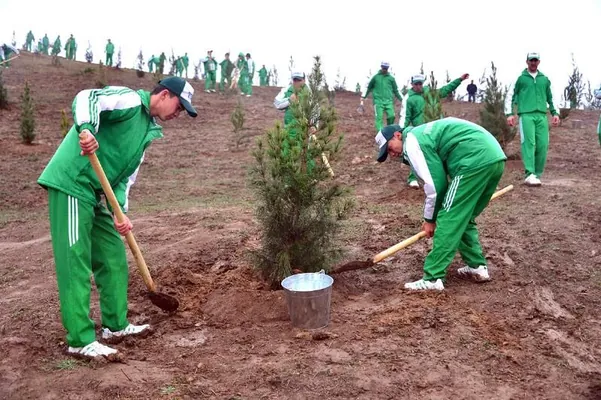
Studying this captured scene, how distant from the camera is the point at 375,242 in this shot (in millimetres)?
6250

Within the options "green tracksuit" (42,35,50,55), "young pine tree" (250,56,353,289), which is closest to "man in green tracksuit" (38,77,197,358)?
"young pine tree" (250,56,353,289)

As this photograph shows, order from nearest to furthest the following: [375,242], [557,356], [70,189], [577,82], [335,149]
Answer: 1. [70,189]
2. [557,356]
3. [335,149]
4. [375,242]
5. [577,82]

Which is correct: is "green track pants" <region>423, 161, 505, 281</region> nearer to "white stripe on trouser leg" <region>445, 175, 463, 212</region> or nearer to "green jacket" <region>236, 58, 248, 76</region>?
"white stripe on trouser leg" <region>445, 175, 463, 212</region>

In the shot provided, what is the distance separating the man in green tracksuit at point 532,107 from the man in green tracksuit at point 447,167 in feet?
13.9

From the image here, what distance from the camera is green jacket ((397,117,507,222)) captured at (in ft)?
15.2

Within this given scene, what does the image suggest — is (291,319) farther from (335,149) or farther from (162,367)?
(335,149)

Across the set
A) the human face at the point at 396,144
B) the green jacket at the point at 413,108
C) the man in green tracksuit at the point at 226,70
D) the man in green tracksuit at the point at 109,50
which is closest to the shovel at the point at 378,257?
the human face at the point at 396,144

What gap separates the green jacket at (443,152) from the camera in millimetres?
4633

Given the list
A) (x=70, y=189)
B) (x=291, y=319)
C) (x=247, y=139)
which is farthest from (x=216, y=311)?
(x=247, y=139)

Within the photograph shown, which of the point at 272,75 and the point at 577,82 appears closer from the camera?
the point at 577,82

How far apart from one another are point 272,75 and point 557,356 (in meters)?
36.5

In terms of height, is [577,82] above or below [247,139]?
above

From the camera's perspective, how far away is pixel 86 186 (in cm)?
361

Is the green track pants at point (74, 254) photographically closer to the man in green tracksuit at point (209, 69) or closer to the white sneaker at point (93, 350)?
the white sneaker at point (93, 350)
